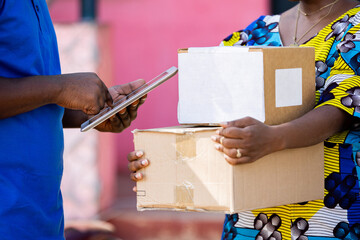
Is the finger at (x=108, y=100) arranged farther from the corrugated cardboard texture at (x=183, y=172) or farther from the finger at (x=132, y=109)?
the finger at (x=132, y=109)

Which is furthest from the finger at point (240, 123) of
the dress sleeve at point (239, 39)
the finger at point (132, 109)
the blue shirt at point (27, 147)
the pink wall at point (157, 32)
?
the pink wall at point (157, 32)

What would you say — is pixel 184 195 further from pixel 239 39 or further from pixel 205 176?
pixel 239 39

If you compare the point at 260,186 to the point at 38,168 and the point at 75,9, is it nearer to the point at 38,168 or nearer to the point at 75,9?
the point at 38,168

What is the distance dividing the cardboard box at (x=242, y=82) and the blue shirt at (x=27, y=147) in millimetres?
453

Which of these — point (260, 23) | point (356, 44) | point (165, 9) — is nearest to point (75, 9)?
point (165, 9)

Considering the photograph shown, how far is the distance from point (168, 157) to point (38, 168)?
41cm

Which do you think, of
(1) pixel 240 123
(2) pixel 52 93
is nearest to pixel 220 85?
(1) pixel 240 123

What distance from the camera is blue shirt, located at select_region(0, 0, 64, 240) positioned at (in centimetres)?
191

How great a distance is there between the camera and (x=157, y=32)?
6.29 m

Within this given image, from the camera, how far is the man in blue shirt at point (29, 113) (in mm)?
1902

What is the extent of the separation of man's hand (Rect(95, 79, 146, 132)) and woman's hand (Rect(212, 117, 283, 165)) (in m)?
0.43

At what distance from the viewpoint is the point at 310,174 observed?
2.16 m

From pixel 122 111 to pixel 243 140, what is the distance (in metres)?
0.56

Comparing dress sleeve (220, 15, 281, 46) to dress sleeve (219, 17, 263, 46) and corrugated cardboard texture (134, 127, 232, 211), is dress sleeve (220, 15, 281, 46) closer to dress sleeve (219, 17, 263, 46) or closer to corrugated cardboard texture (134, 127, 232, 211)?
dress sleeve (219, 17, 263, 46)
